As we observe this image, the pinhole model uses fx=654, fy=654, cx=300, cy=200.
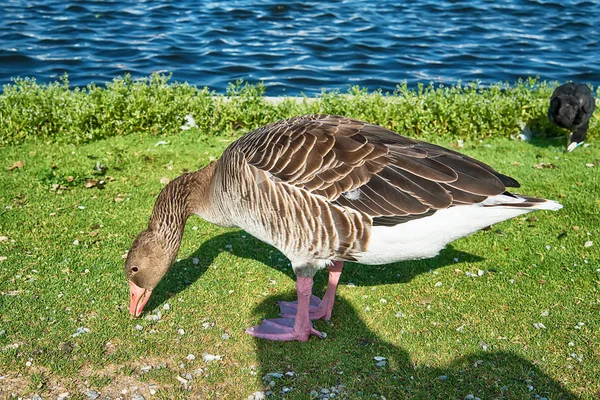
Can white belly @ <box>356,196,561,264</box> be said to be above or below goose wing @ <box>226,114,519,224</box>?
below

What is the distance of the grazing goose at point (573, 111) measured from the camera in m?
8.88


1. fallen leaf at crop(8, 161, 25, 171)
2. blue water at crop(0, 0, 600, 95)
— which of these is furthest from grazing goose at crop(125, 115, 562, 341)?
blue water at crop(0, 0, 600, 95)

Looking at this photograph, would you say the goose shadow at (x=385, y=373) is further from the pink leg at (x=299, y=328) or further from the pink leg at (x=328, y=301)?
the pink leg at (x=328, y=301)

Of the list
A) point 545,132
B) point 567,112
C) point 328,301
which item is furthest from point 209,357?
point 545,132

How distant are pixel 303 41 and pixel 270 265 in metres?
11.2

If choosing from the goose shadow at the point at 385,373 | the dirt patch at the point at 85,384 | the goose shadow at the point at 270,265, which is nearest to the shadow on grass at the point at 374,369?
the goose shadow at the point at 385,373

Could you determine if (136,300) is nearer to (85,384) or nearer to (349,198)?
(85,384)

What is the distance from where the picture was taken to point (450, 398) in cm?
464

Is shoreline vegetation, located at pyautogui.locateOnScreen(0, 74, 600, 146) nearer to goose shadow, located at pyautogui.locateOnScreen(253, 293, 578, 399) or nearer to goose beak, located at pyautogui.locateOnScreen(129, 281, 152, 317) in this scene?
goose beak, located at pyautogui.locateOnScreen(129, 281, 152, 317)

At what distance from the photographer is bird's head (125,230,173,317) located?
17.6 ft

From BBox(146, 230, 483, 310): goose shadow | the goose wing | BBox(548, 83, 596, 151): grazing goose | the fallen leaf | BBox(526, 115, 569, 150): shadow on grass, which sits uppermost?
the goose wing

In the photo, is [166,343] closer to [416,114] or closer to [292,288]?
[292,288]

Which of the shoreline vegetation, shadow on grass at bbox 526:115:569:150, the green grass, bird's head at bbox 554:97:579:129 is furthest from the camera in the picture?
shadow on grass at bbox 526:115:569:150

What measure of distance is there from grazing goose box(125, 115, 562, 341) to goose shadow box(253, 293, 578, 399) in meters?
0.25
